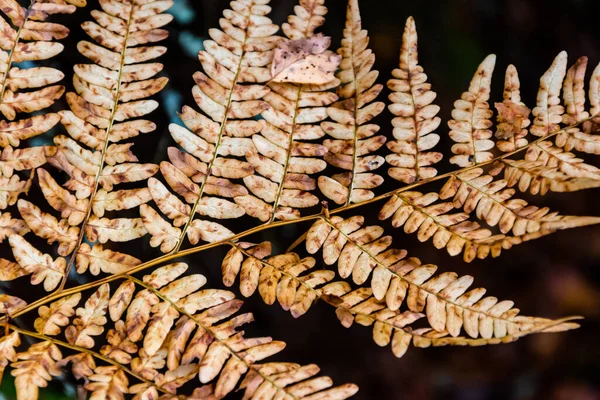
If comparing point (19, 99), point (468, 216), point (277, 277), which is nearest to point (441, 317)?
point (468, 216)

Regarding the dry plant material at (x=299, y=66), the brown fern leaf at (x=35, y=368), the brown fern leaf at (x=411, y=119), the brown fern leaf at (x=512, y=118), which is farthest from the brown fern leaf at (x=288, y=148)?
the brown fern leaf at (x=35, y=368)

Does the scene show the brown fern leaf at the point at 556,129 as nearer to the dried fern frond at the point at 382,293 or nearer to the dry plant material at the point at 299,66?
the dried fern frond at the point at 382,293

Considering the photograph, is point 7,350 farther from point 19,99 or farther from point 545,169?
point 545,169

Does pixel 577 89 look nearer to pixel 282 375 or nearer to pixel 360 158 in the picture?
pixel 360 158

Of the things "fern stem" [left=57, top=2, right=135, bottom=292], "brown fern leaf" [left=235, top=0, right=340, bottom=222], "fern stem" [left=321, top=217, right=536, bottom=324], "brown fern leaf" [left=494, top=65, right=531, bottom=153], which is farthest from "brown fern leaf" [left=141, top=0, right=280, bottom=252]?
"brown fern leaf" [left=494, top=65, right=531, bottom=153]

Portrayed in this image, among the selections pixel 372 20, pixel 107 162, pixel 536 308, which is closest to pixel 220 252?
pixel 107 162

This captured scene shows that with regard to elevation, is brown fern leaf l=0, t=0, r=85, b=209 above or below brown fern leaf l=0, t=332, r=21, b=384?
above

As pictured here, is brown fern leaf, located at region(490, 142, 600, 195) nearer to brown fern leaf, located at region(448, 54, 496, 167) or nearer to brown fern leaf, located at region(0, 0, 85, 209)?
brown fern leaf, located at region(448, 54, 496, 167)
